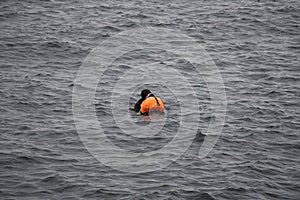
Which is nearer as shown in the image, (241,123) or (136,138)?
(136,138)

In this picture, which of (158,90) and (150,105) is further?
(158,90)

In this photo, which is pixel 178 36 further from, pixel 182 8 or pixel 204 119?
pixel 204 119

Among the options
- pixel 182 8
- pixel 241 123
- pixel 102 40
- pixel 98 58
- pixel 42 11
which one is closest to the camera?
pixel 241 123

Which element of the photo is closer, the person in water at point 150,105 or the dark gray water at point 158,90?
the dark gray water at point 158,90

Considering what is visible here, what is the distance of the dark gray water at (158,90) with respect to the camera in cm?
1450

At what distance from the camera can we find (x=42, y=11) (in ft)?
107

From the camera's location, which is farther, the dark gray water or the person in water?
the person in water

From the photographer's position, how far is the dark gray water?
571 inches

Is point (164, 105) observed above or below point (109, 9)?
below

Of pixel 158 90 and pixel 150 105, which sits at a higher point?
pixel 158 90

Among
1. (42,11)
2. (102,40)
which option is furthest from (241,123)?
(42,11)

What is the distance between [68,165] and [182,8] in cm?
2177

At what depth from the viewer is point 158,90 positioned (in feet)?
73.4

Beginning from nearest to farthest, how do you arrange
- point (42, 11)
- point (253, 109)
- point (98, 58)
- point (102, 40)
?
point (253, 109) → point (98, 58) → point (102, 40) → point (42, 11)
